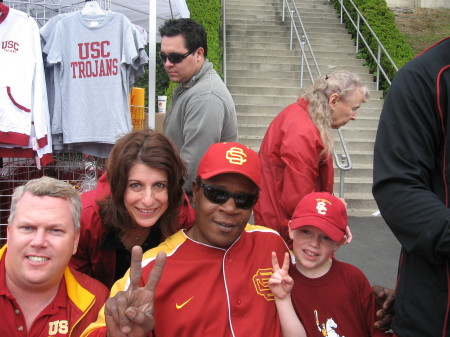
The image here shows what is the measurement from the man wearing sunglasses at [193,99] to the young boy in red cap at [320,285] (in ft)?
3.30

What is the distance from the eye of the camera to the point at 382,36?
10852 mm

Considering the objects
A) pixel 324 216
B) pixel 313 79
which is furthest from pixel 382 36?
pixel 324 216

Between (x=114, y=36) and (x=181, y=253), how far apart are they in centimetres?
231

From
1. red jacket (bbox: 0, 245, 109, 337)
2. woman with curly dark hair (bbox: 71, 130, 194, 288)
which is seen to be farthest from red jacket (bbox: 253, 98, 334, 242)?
red jacket (bbox: 0, 245, 109, 337)

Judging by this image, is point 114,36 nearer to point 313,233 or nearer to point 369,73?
point 313,233

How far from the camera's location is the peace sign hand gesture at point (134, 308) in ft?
4.96

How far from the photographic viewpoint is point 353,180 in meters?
7.45

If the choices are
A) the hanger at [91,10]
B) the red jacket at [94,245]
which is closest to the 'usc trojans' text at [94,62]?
the hanger at [91,10]

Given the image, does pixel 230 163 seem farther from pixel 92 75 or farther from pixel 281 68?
pixel 281 68

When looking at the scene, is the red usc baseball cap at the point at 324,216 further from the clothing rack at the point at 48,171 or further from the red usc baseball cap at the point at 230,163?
the clothing rack at the point at 48,171

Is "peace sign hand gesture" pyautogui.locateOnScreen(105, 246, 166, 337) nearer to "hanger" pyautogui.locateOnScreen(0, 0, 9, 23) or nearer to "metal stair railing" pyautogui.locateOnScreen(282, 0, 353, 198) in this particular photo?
"hanger" pyautogui.locateOnScreen(0, 0, 9, 23)

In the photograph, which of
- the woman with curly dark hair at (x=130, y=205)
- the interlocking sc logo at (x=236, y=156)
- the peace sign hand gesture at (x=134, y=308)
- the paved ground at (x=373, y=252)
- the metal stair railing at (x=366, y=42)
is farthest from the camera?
the metal stair railing at (x=366, y=42)

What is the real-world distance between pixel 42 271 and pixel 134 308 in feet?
1.88

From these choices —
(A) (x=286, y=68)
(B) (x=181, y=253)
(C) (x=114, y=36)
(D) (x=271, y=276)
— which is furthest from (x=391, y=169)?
(A) (x=286, y=68)
